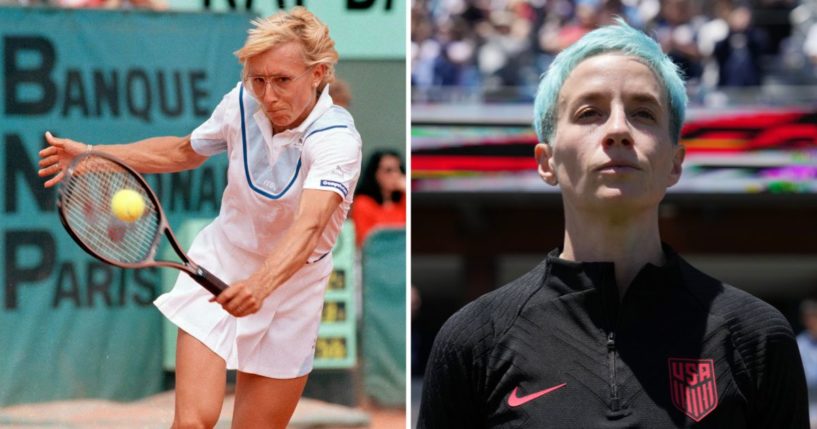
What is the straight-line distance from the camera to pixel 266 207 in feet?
12.3

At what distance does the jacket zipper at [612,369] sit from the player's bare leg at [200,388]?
1882 millimetres

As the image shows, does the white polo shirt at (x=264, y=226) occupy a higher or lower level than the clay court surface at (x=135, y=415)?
higher

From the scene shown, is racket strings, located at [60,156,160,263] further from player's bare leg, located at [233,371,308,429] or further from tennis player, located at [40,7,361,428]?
player's bare leg, located at [233,371,308,429]

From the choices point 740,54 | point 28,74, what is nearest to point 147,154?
point 28,74

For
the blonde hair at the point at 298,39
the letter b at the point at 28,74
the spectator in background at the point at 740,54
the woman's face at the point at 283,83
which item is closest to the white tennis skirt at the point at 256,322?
the woman's face at the point at 283,83

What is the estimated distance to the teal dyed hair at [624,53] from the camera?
236cm

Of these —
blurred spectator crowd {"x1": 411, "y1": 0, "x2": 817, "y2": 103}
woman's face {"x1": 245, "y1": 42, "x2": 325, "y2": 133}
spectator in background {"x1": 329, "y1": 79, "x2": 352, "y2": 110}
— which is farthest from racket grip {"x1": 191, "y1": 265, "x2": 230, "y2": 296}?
blurred spectator crowd {"x1": 411, "y1": 0, "x2": 817, "y2": 103}

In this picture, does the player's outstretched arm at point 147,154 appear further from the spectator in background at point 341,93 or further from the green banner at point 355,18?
the green banner at point 355,18

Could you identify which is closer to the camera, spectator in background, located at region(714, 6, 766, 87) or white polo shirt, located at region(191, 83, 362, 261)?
white polo shirt, located at region(191, 83, 362, 261)

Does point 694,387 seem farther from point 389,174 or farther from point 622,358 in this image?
point 389,174

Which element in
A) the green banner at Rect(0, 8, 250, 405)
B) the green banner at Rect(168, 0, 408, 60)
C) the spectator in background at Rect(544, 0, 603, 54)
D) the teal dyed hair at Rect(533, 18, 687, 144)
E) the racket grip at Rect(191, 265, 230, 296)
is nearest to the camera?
the teal dyed hair at Rect(533, 18, 687, 144)

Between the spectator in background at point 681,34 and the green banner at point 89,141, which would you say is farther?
the spectator in background at point 681,34

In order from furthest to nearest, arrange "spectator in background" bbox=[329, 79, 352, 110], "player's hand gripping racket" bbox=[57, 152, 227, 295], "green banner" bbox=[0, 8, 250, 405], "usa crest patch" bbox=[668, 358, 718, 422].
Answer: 1. "green banner" bbox=[0, 8, 250, 405]
2. "spectator in background" bbox=[329, 79, 352, 110]
3. "player's hand gripping racket" bbox=[57, 152, 227, 295]
4. "usa crest patch" bbox=[668, 358, 718, 422]

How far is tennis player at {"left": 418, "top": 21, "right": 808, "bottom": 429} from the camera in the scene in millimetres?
2217
